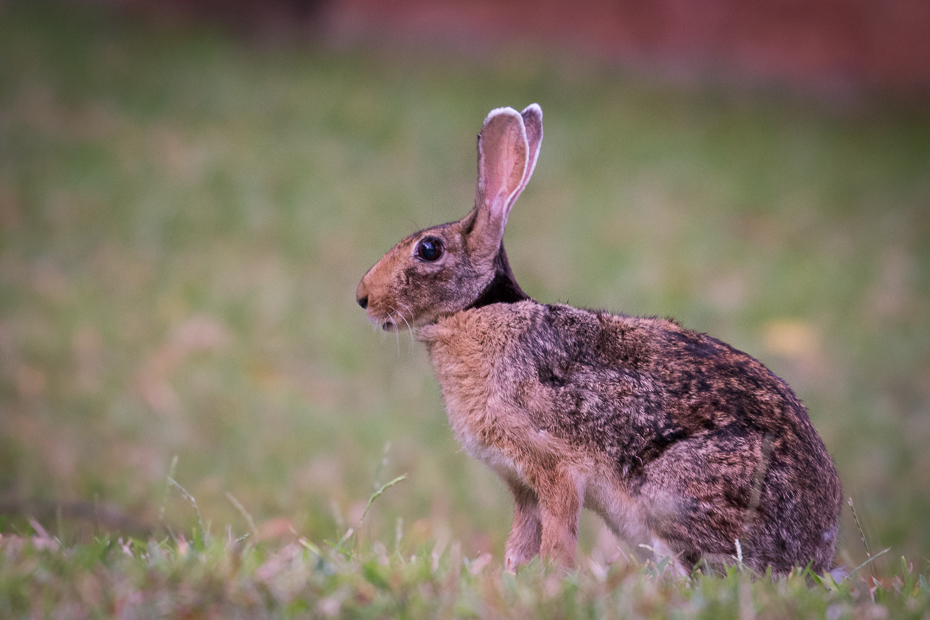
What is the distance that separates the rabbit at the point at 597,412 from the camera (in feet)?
12.3

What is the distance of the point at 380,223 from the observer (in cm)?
1143

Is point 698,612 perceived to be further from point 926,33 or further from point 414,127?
point 926,33

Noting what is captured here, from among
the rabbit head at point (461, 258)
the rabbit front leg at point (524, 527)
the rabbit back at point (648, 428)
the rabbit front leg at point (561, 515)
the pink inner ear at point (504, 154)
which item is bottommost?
the rabbit front leg at point (524, 527)

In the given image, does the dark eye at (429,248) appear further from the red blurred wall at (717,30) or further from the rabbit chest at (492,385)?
the red blurred wall at (717,30)

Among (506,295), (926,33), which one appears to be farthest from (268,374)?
(926,33)

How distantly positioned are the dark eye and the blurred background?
1.51m

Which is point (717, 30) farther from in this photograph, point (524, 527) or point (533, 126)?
point (524, 527)

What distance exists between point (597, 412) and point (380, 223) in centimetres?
776

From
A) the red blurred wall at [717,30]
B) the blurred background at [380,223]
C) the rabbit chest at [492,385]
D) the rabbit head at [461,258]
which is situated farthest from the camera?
the red blurred wall at [717,30]

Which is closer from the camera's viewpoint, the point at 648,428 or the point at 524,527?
the point at 648,428

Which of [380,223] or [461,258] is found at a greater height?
[461,258]

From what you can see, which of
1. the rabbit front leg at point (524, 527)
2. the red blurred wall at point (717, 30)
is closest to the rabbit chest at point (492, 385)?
the rabbit front leg at point (524, 527)

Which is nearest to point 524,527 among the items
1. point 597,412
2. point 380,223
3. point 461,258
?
point 597,412

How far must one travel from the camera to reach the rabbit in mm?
3762
